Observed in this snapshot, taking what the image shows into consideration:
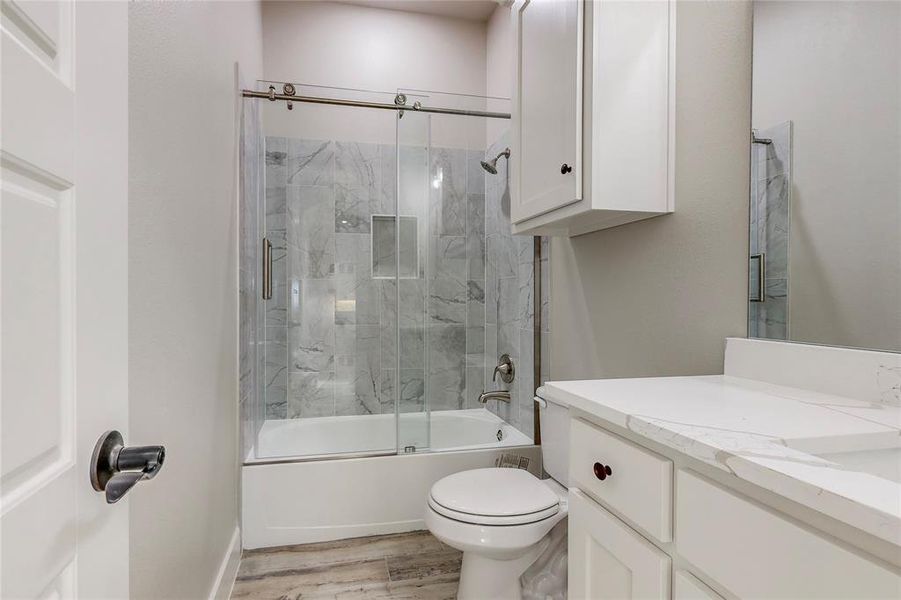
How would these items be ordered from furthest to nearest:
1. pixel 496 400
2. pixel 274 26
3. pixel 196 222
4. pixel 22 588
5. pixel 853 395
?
pixel 274 26
pixel 496 400
pixel 196 222
pixel 853 395
pixel 22 588

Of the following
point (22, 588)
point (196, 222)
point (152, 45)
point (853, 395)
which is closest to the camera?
point (22, 588)

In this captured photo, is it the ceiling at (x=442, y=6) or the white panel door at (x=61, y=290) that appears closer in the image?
the white panel door at (x=61, y=290)

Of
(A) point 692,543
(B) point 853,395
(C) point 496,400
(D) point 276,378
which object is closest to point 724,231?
(B) point 853,395

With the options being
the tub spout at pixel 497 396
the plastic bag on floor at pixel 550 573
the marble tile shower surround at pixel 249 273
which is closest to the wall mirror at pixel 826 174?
the plastic bag on floor at pixel 550 573

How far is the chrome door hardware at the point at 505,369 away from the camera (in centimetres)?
267

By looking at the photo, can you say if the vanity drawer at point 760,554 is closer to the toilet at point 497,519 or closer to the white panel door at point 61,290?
the white panel door at point 61,290

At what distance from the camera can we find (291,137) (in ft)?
9.06

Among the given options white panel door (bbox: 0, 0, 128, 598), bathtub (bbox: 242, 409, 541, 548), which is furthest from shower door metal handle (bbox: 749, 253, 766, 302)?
bathtub (bbox: 242, 409, 541, 548)

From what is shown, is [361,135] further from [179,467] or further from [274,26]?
[179,467]

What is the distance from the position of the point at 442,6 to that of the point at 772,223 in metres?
2.75

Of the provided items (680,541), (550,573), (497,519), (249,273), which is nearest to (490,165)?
(249,273)

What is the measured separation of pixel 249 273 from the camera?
235cm

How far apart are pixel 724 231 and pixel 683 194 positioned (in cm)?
16

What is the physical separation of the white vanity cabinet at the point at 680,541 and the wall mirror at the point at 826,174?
0.53 metres
